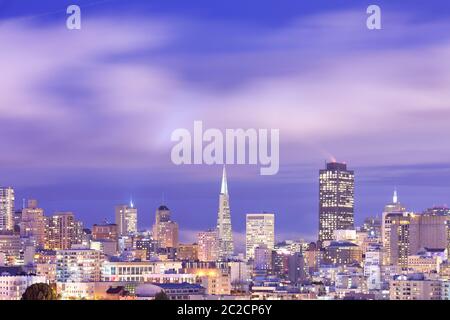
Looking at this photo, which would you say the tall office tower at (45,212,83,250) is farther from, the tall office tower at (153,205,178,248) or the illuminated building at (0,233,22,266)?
the tall office tower at (153,205,178,248)

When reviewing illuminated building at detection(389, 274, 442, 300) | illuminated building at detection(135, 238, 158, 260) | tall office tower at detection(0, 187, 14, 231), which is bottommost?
illuminated building at detection(389, 274, 442, 300)

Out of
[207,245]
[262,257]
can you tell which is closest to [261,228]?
[262,257]

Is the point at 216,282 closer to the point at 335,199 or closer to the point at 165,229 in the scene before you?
the point at 165,229

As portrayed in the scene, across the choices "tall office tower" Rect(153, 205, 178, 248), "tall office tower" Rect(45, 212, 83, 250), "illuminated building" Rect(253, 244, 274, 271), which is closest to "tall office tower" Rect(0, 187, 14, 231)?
"tall office tower" Rect(45, 212, 83, 250)

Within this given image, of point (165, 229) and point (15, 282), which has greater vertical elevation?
point (165, 229)

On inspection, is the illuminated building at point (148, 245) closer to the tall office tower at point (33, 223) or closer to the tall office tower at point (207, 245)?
the tall office tower at point (207, 245)

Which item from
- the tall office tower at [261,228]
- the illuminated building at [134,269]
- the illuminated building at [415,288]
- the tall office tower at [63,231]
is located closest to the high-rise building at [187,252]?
the illuminated building at [134,269]
